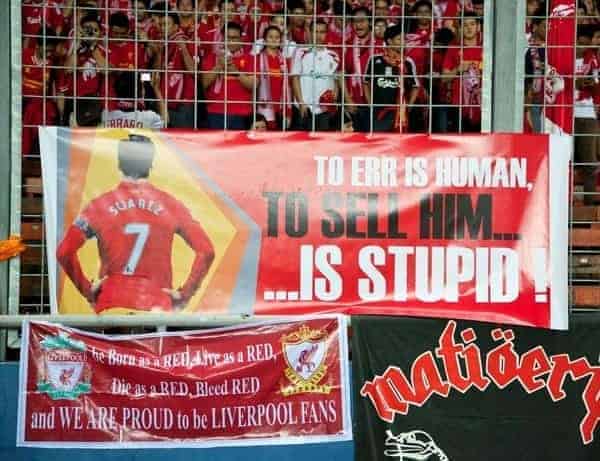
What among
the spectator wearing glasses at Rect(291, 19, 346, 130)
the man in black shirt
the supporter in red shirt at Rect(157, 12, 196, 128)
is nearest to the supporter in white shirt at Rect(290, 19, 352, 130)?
the spectator wearing glasses at Rect(291, 19, 346, 130)

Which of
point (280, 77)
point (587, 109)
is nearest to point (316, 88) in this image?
point (280, 77)

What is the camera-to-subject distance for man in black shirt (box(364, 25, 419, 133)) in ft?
28.2

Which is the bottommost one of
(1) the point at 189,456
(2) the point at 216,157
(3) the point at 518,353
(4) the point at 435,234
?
(1) the point at 189,456

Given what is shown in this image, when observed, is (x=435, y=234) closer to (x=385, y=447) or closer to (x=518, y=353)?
(x=518, y=353)

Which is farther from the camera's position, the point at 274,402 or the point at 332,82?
the point at 332,82

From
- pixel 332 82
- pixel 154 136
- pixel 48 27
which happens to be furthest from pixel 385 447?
pixel 48 27

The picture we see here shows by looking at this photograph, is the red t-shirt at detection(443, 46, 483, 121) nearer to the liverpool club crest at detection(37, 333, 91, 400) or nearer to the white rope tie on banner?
the white rope tie on banner

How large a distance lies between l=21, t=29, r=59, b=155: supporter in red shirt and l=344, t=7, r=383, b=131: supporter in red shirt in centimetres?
220

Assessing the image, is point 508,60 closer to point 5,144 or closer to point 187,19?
point 187,19

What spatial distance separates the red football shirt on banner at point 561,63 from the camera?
8086 millimetres

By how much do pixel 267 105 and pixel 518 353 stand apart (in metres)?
2.85

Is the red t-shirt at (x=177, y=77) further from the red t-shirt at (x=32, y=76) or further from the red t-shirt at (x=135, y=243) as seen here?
the red t-shirt at (x=135, y=243)

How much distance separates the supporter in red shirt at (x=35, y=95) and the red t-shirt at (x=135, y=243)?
101 cm

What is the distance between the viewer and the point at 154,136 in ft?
24.0
